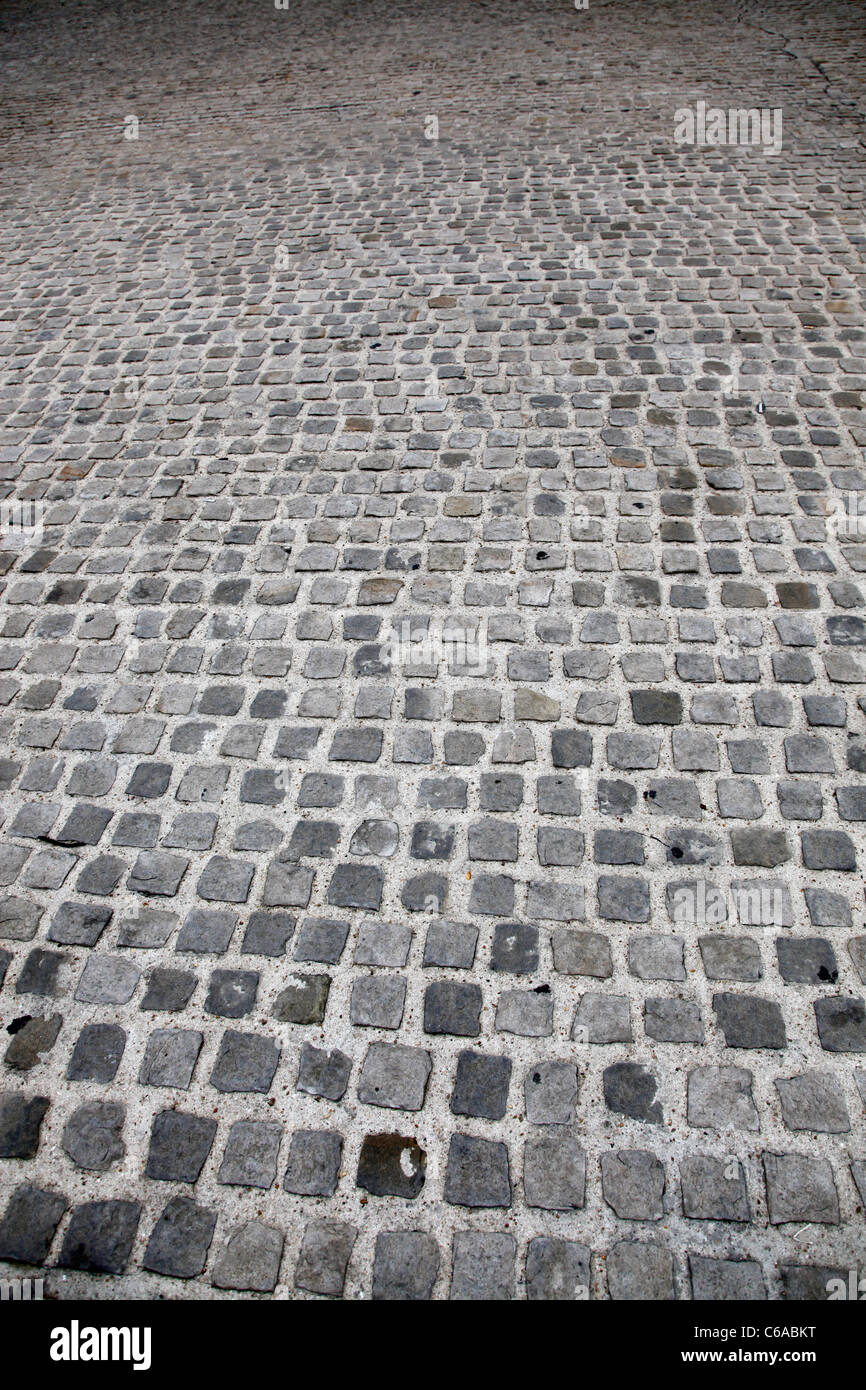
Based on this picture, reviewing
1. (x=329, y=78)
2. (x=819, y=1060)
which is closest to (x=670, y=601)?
(x=819, y=1060)

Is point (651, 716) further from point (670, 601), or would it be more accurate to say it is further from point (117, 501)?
point (117, 501)

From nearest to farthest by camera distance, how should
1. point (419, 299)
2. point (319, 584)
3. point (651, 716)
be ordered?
point (651, 716)
point (319, 584)
point (419, 299)

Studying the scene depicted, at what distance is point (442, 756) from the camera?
3619 mm

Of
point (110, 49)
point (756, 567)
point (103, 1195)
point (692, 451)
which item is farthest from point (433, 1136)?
point (110, 49)

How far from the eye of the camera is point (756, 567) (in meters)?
4.29

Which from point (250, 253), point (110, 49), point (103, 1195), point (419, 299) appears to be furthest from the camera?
point (110, 49)

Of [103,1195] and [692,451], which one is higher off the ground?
[692,451]

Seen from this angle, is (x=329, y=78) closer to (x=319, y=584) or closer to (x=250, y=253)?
(x=250, y=253)

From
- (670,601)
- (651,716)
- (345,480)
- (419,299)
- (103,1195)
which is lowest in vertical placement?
(103,1195)

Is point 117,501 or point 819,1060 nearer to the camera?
point 819,1060

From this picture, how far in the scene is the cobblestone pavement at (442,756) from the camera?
8.27ft

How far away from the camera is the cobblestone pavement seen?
2.52 meters

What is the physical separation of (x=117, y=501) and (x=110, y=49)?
1377cm

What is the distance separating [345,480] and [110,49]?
14189 mm
